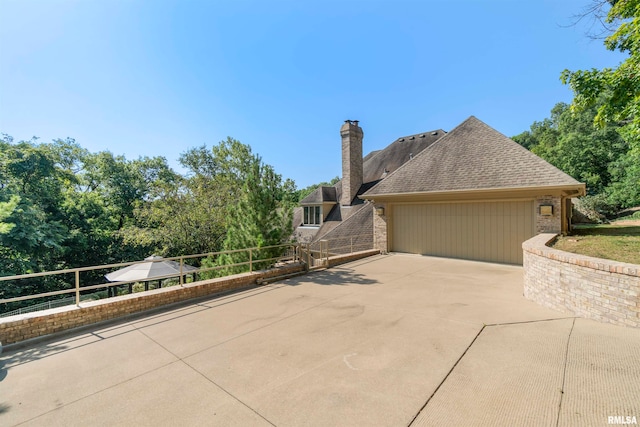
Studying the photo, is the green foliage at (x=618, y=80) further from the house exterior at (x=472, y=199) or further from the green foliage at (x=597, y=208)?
the green foliage at (x=597, y=208)

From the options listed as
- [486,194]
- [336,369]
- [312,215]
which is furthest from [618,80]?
[312,215]

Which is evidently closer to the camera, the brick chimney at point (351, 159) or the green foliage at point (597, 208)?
the brick chimney at point (351, 159)

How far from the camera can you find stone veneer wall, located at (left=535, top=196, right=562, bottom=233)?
7.99 metres

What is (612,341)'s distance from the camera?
11.5 feet

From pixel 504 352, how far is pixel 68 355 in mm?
5770

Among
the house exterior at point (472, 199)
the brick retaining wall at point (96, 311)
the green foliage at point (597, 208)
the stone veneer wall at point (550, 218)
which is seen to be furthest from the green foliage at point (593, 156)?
the brick retaining wall at point (96, 311)

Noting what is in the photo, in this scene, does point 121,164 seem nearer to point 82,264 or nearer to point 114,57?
point 82,264

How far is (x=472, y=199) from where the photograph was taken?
9.41 meters

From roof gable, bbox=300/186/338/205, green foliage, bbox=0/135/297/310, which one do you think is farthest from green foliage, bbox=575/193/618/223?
green foliage, bbox=0/135/297/310

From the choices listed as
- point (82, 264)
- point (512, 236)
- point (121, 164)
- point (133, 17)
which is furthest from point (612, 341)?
point (121, 164)

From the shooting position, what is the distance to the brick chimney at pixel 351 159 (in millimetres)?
16078

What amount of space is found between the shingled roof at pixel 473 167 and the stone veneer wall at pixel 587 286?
155 inches

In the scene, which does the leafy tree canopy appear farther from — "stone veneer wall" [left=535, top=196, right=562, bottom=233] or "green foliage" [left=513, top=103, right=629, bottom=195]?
"green foliage" [left=513, top=103, right=629, bottom=195]

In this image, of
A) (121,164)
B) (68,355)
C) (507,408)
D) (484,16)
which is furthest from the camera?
(121,164)
